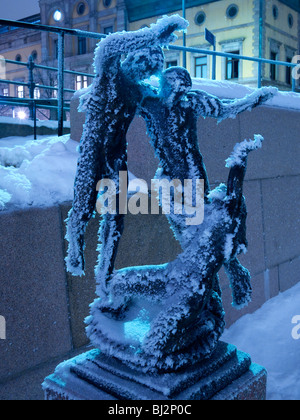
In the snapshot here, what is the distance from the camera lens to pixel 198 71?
80.4ft

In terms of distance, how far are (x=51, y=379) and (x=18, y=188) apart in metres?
1.21

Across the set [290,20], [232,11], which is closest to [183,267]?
[232,11]

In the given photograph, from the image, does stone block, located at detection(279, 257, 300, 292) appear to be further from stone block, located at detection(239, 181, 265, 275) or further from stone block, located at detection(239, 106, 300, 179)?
stone block, located at detection(239, 106, 300, 179)

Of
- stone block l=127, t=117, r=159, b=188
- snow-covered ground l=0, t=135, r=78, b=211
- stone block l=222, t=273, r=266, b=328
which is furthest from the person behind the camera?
stone block l=222, t=273, r=266, b=328

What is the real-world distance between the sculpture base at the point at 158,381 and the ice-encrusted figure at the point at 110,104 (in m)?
0.50

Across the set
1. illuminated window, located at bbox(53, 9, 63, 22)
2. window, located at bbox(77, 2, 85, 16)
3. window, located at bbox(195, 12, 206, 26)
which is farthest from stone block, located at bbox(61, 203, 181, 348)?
illuminated window, located at bbox(53, 9, 63, 22)

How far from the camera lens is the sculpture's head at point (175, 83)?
74.2 inches

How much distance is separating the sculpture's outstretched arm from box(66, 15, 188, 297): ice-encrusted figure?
0.25 m

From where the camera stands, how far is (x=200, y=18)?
2608 cm

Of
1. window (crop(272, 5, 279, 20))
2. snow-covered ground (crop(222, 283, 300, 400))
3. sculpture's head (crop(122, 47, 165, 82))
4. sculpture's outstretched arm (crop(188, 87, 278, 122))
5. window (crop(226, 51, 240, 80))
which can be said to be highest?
window (crop(272, 5, 279, 20))

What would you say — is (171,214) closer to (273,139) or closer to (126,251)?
(126,251)

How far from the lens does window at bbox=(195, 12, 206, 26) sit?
1021 inches
